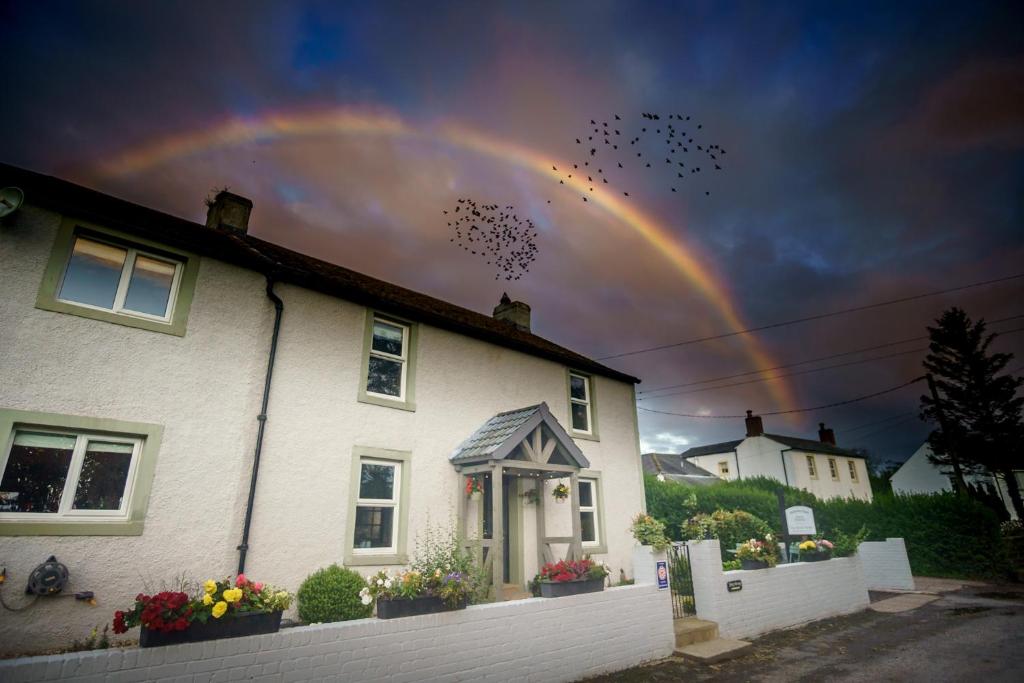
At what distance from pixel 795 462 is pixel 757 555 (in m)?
28.5

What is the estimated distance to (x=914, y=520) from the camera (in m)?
19.7

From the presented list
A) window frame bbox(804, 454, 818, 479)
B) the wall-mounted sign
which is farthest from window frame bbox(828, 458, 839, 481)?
the wall-mounted sign

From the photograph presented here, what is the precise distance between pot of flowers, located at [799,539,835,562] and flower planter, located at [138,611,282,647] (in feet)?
43.8

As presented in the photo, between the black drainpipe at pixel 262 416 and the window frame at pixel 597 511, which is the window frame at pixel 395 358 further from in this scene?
the window frame at pixel 597 511

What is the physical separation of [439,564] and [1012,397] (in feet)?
140

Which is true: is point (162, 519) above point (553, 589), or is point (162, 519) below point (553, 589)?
above

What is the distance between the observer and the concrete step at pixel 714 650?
8.64 metres

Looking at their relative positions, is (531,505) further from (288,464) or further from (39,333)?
(39,333)

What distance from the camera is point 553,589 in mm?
7801

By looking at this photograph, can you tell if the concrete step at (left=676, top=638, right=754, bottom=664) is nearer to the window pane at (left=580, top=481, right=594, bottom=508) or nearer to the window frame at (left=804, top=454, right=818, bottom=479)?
the window pane at (left=580, top=481, right=594, bottom=508)

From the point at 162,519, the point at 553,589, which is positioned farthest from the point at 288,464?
the point at 553,589

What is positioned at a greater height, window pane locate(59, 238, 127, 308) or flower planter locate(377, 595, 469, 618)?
window pane locate(59, 238, 127, 308)

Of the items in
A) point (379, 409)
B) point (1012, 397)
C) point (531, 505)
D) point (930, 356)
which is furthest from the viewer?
point (930, 356)

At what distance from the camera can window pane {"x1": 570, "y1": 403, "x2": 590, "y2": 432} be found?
1429 centimetres
